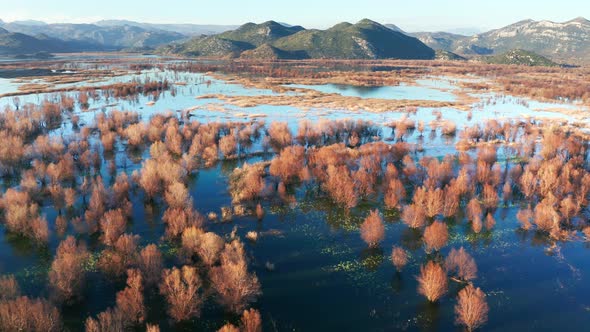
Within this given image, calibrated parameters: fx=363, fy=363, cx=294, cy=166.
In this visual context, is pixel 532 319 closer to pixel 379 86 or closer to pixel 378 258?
pixel 378 258

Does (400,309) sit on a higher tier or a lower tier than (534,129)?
lower

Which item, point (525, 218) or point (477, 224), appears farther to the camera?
point (525, 218)

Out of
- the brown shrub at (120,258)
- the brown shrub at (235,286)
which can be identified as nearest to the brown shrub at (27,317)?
the brown shrub at (120,258)

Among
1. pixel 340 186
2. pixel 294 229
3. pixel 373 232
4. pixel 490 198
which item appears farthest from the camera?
pixel 340 186

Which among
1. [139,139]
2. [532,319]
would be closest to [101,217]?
[139,139]

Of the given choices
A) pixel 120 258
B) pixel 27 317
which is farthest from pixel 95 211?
pixel 27 317

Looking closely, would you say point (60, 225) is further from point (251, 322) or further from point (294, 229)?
point (251, 322)

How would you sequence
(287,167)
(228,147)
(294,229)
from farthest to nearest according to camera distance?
(228,147) < (287,167) < (294,229)
